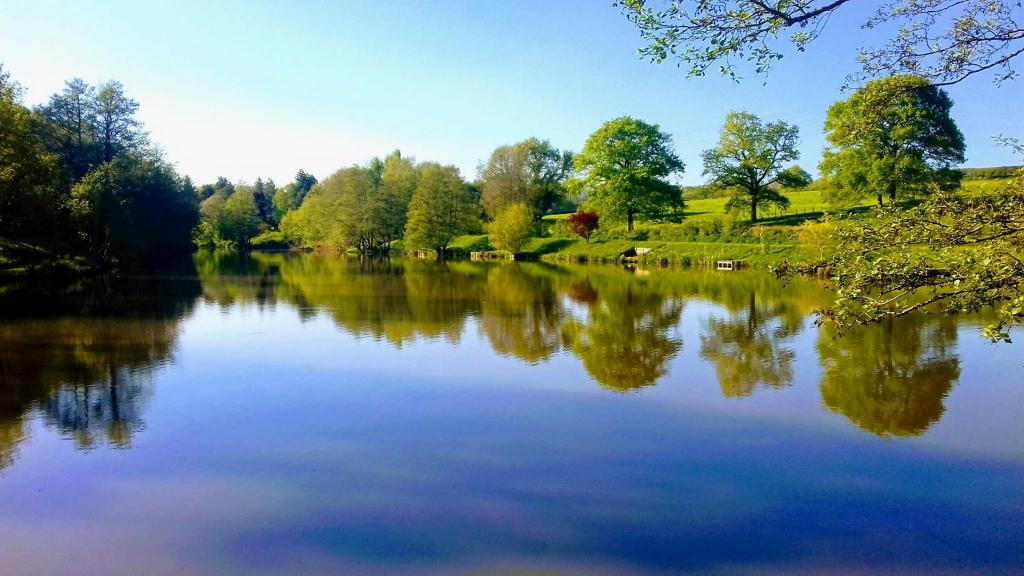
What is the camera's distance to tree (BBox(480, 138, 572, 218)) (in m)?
66.5

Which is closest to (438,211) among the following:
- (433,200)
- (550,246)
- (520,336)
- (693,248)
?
(433,200)

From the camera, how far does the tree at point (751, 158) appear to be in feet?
161

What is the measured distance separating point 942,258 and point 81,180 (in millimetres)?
41299

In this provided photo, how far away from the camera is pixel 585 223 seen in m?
54.4

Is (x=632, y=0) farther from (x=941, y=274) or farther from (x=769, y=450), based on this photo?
(x=769, y=450)

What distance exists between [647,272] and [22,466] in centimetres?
3449

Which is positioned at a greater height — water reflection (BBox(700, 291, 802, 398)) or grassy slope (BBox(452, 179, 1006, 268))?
grassy slope (BBox(452, 179, 1006, 268))

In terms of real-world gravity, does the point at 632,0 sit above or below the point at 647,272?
above

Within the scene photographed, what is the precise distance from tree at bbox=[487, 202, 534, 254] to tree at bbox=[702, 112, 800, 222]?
15.4 metres

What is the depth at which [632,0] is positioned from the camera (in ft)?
17.4

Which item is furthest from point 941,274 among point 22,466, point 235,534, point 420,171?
point 420,171

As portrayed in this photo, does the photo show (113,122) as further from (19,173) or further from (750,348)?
(750,348)

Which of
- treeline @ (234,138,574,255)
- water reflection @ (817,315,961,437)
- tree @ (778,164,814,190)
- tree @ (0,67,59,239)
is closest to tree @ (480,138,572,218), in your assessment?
treeline @ (234,138,574,255)

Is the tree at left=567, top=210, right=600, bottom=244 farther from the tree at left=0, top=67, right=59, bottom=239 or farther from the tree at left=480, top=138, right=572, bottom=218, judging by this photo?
the tree at left=0, top=67, right=59, bottom=239
